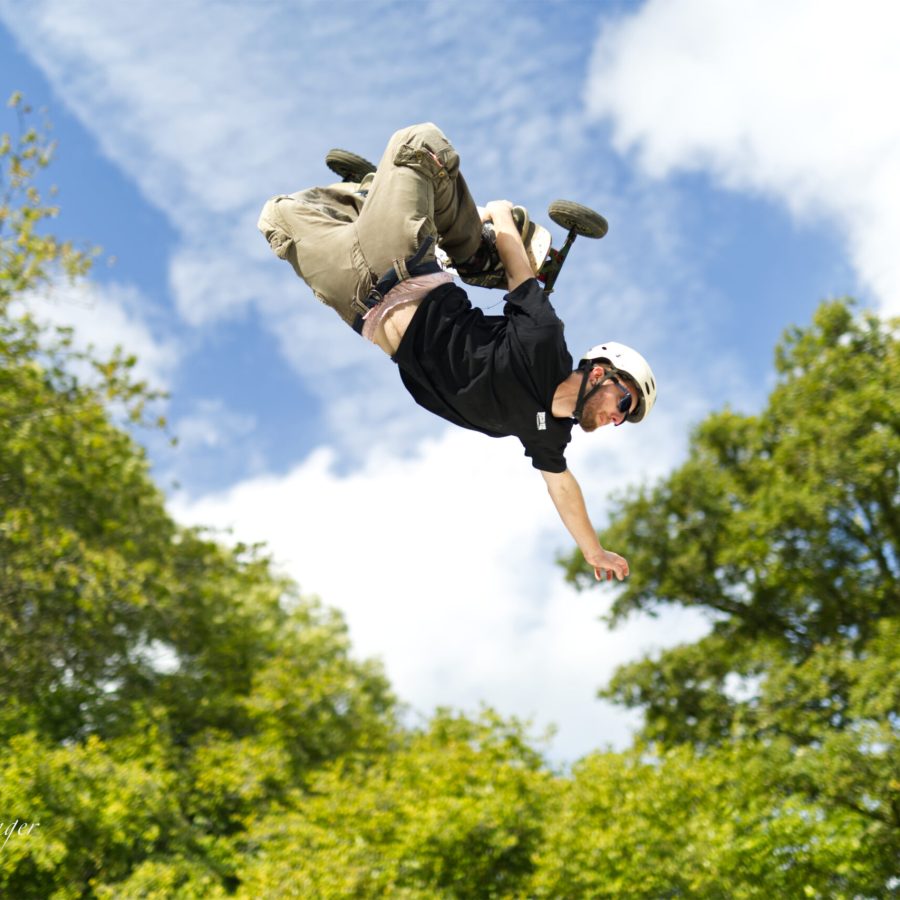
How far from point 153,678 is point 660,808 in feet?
38.4

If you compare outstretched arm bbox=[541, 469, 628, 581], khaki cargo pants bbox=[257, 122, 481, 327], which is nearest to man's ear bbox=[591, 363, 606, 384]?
outstretched arm bbox=[541, 469, 628, 581]

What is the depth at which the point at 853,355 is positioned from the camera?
73.2 feet

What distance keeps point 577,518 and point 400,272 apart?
153cm

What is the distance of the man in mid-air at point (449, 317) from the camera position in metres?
4.28

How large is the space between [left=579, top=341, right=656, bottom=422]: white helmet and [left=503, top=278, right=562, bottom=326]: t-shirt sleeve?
1.10 feet

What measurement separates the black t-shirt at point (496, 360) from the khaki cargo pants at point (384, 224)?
0.30m

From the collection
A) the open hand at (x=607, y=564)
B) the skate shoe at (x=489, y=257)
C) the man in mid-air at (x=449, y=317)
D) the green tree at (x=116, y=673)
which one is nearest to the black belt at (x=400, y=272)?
the man in mid-air at (x=449, y=317)

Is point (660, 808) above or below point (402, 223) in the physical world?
above

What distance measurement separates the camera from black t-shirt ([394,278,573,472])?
419cm

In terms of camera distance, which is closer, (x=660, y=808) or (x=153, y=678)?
(x=660, y=808)

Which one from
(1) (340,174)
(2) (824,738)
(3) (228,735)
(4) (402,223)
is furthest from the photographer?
(3) (228,735)

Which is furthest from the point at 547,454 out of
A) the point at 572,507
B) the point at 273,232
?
the point at 273,232

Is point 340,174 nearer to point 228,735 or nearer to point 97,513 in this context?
point 97,513

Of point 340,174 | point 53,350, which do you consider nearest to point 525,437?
point 340,174
